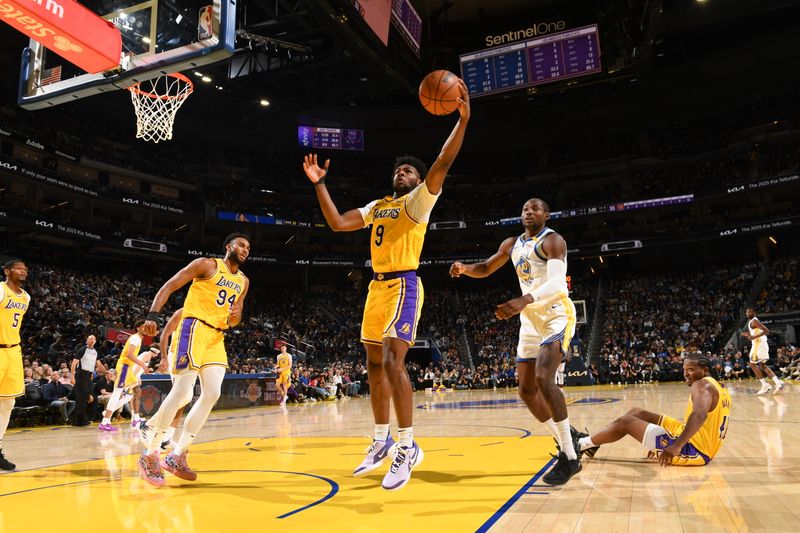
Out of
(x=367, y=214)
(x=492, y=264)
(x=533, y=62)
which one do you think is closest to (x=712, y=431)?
(x=492, y=264)

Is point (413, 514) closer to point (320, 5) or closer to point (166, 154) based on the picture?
point (320, 5)

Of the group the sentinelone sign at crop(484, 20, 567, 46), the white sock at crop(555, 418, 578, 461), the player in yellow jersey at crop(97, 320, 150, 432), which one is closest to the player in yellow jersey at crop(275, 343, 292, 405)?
the player in yellow jersey at crop(97, 320, 150, 432)

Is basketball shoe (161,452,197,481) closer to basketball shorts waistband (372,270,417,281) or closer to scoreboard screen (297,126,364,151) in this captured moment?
basketball shorts waistband (372,270,417,281)

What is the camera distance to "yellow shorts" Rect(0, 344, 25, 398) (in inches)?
230

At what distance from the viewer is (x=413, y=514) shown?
129 inches

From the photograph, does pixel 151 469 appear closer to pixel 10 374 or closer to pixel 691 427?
pixel 10 374

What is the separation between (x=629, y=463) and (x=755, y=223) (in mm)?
27175

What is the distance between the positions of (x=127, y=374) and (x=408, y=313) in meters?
7.76

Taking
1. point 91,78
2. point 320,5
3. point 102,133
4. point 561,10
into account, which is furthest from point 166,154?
point 91,78

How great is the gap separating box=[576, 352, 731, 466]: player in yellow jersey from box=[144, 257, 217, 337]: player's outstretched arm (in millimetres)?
3685

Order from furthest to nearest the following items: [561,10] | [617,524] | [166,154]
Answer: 1. [166,154]
2. [561,10]
3. [617,524]

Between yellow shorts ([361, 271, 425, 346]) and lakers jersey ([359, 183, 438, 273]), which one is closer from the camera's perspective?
yellow shorts ([361, 271, 425, 346])

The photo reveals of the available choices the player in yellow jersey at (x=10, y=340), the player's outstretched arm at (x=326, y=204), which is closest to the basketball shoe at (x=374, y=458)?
the player's outstretched arm at (x=326, y=204)

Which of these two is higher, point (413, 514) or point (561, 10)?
point (561, 10)
